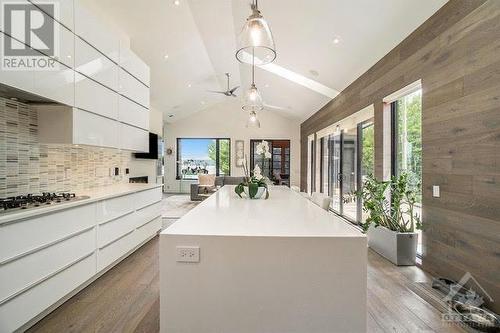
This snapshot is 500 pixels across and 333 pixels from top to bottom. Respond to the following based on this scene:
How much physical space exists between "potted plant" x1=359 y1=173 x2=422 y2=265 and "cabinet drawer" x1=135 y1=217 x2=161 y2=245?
9.83ft

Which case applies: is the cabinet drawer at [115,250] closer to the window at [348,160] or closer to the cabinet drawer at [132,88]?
the cabinet drawer at [132,88]

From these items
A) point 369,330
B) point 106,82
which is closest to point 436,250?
point 369,330

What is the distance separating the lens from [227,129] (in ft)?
35.8

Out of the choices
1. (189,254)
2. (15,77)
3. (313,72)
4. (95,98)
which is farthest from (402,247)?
(15,77)

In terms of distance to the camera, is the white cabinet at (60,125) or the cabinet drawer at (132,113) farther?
the cabinet drawer at (132,113)

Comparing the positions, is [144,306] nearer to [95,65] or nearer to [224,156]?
[95,65]

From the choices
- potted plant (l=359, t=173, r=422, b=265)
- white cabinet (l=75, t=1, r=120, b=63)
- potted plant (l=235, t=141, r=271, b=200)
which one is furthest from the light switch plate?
white cabinet (l=75, t=1, r=120, b=63)

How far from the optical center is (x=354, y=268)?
4.29ft

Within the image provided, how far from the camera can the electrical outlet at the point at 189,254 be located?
1323mm

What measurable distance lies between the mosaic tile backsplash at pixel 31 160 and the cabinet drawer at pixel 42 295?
84 cm

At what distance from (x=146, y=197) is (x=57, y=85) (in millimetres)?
1893

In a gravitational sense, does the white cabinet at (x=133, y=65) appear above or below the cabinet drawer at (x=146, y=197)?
above

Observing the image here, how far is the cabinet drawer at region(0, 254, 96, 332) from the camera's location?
1.67 m

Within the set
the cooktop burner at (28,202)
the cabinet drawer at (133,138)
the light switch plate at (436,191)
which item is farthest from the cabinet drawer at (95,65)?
the light switch plate at (436,191)
